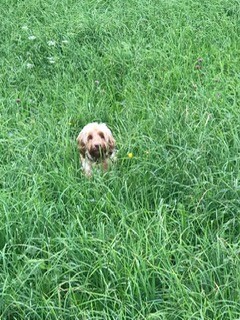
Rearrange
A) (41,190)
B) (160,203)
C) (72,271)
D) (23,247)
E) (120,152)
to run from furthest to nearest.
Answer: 1. (120,152)
2. (41,190)
3. (160,203)
4. (23,247)
5. (72,271)

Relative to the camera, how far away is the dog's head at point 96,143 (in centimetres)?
336

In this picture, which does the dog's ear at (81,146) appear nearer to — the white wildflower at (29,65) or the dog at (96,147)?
the dog at (96,147)

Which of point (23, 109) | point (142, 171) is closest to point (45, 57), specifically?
point (23, 109)

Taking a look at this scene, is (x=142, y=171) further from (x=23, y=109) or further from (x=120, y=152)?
(x=23, y=109)

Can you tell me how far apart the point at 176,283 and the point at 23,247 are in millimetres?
744

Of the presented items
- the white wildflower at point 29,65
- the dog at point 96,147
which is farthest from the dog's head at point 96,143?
the white wildflower at point 29,65

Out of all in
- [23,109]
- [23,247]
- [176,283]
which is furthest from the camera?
[23,109]

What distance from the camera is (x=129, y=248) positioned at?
8.23 feet

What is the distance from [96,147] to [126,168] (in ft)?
0.66

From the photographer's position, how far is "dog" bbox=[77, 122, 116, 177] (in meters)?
3.35

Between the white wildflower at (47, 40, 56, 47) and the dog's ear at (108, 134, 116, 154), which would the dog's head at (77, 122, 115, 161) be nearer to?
the dog's ear at (108, 134, 116, 154)

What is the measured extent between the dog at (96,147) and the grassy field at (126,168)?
0.07 meters

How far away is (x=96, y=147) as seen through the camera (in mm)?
3336

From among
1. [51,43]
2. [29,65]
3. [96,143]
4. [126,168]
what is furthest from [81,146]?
[51,43]
